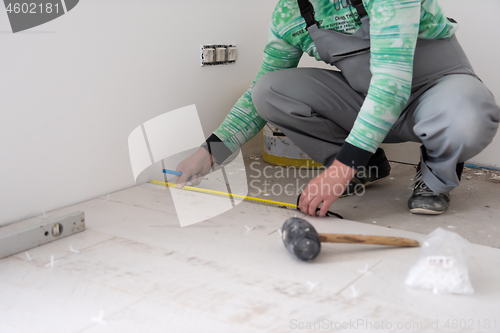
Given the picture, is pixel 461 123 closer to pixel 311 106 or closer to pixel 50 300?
pixel 311 106

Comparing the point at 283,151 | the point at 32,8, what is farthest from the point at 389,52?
the point at 32,8

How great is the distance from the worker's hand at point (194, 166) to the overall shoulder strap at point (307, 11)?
23.7 inches

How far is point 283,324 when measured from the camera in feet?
2.79

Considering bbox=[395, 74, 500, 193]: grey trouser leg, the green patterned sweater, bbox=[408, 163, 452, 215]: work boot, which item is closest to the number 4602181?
the green patterned sweater

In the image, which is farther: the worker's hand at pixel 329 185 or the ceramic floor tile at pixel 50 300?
the worker's hand at pixel 329 185

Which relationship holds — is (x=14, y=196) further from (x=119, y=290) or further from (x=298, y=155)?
(x=298, y=155)

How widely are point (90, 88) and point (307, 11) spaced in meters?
0.82

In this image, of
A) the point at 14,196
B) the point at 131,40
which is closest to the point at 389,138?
the point at 131,40

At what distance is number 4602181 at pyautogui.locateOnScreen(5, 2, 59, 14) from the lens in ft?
A: 4.33

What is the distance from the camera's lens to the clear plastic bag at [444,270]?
37.6 inches

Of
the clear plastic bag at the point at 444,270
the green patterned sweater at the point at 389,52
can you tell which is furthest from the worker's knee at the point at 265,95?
the clear plastic bag at the point at 444,270

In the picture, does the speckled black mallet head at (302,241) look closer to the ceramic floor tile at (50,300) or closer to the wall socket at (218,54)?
the ceramic floor tile at (50,300)

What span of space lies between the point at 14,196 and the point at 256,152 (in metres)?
1.39

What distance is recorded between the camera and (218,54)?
212 centimetres
